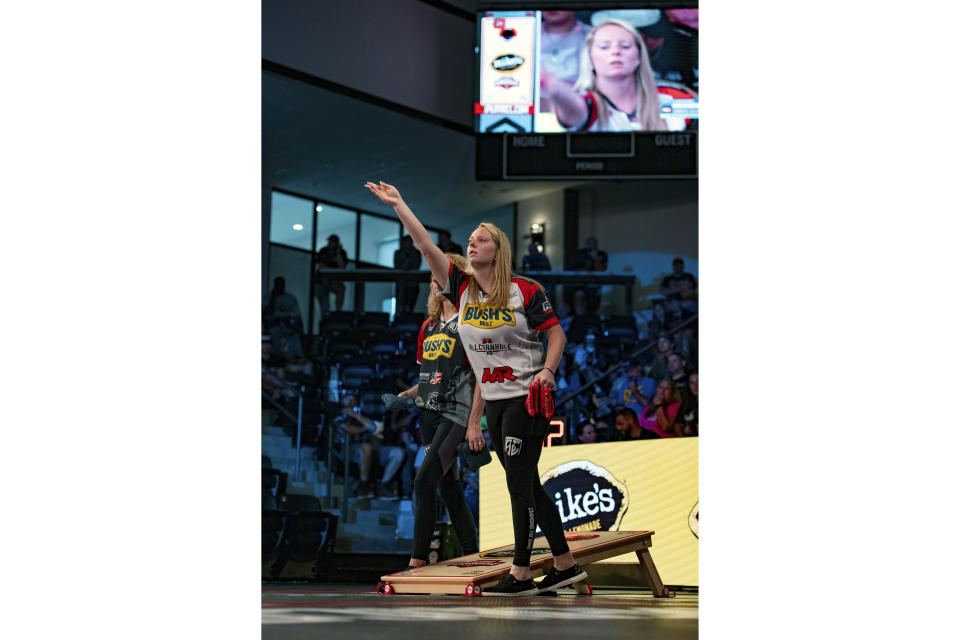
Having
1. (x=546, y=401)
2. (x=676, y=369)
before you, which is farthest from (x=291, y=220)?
(x=546, y=401)

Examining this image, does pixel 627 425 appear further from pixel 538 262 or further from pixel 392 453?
pixel 538 262

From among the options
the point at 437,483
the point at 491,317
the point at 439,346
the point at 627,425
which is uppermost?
the point at 491,317

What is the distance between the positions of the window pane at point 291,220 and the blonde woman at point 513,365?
12.2 metres

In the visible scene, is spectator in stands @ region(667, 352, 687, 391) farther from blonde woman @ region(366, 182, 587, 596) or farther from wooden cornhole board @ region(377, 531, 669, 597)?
blonde woman @ region(366, 182, 587, 596)

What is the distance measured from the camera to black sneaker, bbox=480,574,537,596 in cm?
430

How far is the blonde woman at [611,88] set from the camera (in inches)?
409

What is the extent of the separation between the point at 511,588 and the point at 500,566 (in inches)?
15.2

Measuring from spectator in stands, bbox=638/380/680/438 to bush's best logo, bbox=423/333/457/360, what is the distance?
3.49 m

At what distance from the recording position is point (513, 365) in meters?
4.26

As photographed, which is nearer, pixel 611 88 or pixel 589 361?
pixel 589 361

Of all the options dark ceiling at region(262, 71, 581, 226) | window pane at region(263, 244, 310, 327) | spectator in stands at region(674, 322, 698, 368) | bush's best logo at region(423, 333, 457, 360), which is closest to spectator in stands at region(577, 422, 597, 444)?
spectator in stands at region(674, 322, 698, 368)
